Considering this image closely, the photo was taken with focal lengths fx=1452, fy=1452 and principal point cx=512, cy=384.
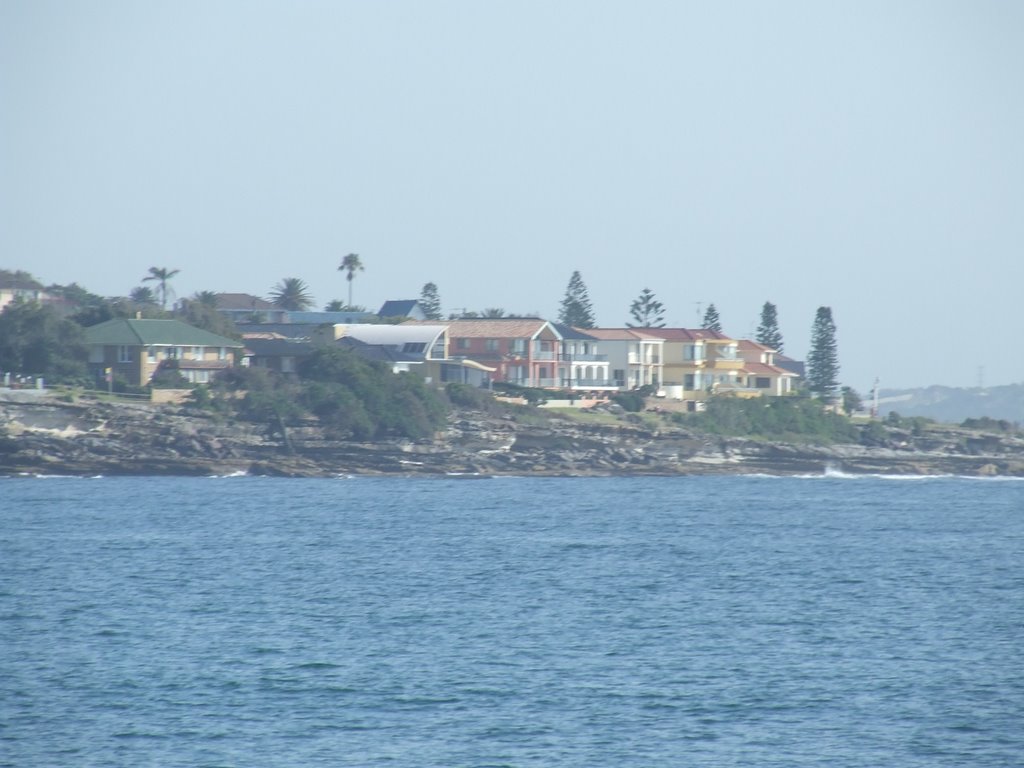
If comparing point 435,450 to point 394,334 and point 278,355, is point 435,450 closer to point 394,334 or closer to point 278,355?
point 278,355

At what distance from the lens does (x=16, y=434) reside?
248 feet

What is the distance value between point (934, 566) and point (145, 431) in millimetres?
46331

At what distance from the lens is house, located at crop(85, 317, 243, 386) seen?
293 feet

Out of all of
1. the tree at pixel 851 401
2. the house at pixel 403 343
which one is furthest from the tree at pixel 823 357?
the house at pixel 403 343

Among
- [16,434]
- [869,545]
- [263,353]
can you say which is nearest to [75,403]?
[16,434]

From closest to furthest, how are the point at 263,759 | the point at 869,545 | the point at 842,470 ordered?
the point at 263,759 < the point at 869,545 < the point at 842,470

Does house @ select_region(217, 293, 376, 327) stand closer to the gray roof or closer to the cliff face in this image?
the gray roof

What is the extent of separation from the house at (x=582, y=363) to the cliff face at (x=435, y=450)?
51.0 feet

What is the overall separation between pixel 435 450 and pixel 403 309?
51.8 m

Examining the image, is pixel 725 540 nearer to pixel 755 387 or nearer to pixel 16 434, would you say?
pixel 16 434

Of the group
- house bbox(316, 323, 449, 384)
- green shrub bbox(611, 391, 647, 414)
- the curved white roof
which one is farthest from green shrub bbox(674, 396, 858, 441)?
the curved white roof

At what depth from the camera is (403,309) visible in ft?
445

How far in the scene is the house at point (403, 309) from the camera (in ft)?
443

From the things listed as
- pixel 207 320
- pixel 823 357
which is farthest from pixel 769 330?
pixel 207 320
